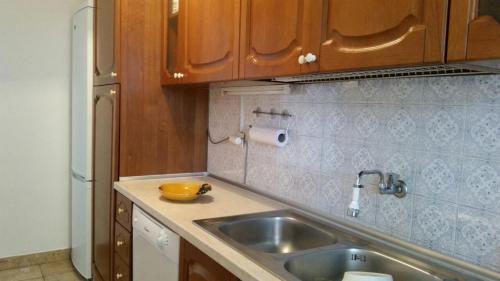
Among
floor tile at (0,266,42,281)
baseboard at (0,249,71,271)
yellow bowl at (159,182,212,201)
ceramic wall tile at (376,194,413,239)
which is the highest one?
ceramic wall tile at (376,194,413,239)

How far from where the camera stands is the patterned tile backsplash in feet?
3.61

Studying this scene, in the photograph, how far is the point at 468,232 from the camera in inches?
44.6

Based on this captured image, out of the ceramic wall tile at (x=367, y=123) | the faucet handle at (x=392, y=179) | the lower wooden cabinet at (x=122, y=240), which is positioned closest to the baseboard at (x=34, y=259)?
the lower wooden cabinet at (x=122, y=240)

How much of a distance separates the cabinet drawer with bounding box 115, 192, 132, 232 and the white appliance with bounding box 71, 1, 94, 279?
564 mm

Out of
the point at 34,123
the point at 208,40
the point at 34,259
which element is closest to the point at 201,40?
the point at 208,40

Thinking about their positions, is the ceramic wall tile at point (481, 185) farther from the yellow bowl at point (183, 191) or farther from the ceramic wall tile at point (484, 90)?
the yellow bowl at point (183, 191)

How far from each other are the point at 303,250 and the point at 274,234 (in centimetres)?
33

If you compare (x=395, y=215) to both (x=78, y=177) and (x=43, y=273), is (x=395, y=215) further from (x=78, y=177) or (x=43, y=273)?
(x=43, y=273)

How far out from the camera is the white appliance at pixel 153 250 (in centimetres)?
155

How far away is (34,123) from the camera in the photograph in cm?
306

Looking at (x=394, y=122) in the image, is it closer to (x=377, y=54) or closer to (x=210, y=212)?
(x=377, y=54)

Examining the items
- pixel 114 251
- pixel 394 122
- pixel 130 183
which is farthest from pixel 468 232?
pixel 114 251

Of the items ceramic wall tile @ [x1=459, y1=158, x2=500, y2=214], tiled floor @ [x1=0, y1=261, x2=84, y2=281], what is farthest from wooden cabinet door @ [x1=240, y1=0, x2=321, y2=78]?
tiled floor @ [x1=0, y1=261, x2=84, y2=281]

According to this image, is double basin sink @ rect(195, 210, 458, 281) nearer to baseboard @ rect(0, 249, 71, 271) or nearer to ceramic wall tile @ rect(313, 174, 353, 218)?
ceramic wall tile @ rect(313, 174, 353, 218)
